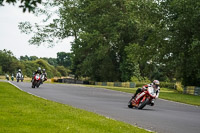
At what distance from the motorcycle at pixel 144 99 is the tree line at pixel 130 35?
2077cm

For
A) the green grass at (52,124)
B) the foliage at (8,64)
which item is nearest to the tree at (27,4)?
the green grass at (52,124)

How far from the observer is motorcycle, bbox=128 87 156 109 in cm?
1930

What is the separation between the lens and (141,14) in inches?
1981

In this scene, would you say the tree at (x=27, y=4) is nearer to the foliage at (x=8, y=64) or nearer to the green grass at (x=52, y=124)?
the green grass at (x=52, y=124)

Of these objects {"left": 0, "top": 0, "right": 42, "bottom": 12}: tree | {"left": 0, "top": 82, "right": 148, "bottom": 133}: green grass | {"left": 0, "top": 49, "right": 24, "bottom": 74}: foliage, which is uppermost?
{"left": 0, "top": 49, "right": 24, "bottom": 74}: foliage

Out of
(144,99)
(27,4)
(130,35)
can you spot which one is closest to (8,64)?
(130,35)

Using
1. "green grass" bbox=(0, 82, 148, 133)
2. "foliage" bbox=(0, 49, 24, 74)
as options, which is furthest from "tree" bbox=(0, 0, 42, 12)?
"foliage" bbox=(0, 49, 24, 74)

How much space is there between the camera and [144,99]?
19562 millimetres

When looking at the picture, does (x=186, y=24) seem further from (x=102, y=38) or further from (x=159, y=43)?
(x=102, y=38)

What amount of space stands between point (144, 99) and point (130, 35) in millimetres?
50990

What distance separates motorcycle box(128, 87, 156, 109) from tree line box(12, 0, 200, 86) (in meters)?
20.8

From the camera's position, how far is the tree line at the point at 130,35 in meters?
45.2

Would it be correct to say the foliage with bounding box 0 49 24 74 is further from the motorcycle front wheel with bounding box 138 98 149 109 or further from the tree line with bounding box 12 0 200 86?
the motorcycle front wheel with bounding box 138 98 149 109

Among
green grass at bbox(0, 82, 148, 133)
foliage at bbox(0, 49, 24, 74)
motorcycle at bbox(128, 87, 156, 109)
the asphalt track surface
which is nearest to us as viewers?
green grass at bbox(0, 82, 148, 133)
